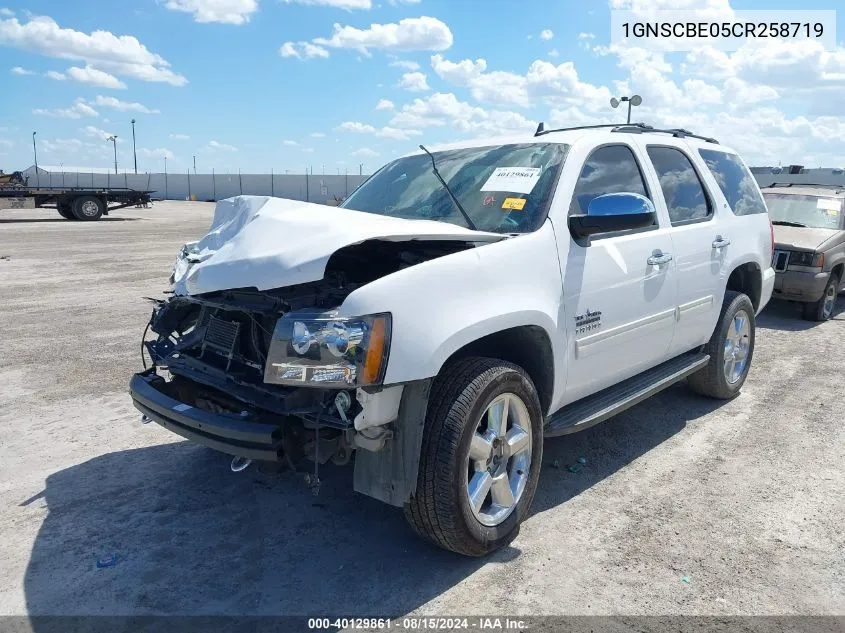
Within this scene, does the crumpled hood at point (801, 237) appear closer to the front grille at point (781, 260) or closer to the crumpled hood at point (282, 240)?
the front grille at point (781, 260)

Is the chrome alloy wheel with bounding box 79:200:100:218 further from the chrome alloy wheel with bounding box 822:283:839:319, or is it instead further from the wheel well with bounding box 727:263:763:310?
the wheel well with bounding box 727:263:763:310

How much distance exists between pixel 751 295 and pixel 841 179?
2102cm

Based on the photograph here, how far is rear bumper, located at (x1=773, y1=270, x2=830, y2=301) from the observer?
865 centimetres

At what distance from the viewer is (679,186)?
4.85 m

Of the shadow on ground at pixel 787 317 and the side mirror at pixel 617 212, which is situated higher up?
the side mirror at pixel 617 212

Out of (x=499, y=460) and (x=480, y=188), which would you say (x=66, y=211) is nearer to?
(x=480, y=188)

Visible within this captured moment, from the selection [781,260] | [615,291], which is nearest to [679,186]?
[615,291]

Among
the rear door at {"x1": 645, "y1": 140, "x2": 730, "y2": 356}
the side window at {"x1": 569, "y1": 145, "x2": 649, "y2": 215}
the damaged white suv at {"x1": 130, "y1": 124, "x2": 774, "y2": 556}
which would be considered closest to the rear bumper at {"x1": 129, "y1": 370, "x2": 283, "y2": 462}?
the damaged white suv at {"x1": 130, "y1": 124, "x2": 774, "y2": 556}

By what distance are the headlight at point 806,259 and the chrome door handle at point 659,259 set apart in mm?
5412

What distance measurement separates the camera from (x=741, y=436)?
4.87 m

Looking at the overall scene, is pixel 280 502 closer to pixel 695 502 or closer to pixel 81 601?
pixel 81 601

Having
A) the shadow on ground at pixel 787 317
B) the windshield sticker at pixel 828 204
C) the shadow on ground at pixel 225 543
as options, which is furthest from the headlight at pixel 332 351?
the windshield sticker at pixel 828 204

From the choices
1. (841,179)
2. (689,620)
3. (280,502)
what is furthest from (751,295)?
(841,179)

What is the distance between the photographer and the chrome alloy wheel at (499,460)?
3.17 m
